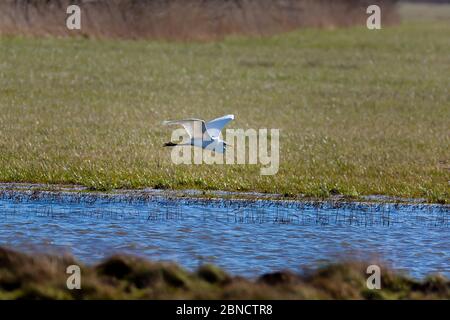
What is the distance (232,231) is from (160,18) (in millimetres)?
33040

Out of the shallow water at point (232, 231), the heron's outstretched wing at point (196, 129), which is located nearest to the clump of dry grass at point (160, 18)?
the heron's outstretched wing at point (196, 129)

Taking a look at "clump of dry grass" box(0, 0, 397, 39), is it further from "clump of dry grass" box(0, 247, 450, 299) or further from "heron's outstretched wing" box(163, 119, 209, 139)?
"clump of dry grass" box(0, 247, 450, 299)

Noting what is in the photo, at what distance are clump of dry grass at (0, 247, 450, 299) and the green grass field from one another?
19.0ft

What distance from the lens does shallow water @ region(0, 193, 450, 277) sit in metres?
11.9

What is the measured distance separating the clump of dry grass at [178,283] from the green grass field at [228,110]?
19.0 ft

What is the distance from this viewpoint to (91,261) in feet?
37.4

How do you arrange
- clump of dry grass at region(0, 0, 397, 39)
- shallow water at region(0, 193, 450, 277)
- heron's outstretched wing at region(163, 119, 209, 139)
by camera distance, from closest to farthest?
shallow water at region(0, 193, 450, 277) < heron's outstretched wing at region(163, 119, 209, 139) < clump of dry grass at region(0, 0, 397, 39)

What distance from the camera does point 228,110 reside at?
84.3ft

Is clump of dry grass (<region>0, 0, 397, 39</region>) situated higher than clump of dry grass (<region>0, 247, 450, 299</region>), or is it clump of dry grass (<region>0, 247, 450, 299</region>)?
clump of dry grass (<region>0, 0, 397, 39</region>)

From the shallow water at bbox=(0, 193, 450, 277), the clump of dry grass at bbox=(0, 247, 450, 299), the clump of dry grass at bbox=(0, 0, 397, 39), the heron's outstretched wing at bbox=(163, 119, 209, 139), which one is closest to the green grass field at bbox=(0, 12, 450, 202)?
the heron's outstretched wing at bbox=(163, 119, 209, 139)

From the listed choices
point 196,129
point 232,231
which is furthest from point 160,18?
point 232,231

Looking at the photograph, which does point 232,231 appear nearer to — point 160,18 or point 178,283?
point 178,283

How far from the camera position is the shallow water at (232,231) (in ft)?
38.9
